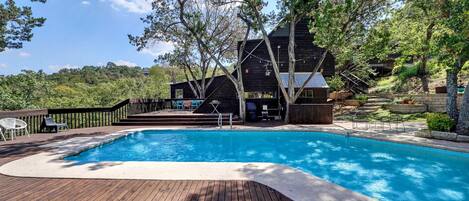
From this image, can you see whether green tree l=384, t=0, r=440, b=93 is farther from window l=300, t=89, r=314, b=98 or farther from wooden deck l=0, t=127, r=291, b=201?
wooden deck l=0, t=127, r=291, b=201

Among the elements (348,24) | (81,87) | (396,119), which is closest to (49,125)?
(348,24)

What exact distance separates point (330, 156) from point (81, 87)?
39.7 m

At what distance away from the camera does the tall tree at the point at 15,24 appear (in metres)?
14.6

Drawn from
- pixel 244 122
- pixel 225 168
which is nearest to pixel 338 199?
pixel 225 168

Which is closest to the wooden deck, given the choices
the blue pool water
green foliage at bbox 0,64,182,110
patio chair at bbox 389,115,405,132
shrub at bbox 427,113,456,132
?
the blue pool water

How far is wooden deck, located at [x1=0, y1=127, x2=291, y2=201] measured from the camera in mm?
3401

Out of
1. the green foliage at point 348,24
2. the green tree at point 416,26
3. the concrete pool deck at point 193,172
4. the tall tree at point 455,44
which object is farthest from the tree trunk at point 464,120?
the concrete pool deck at point 193,172

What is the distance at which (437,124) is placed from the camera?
26.3 feet

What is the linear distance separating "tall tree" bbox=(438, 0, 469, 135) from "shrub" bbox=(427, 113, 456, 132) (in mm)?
240

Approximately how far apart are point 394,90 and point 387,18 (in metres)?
6.94

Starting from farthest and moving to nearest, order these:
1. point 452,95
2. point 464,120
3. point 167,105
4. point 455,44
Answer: point 167,105 → point 452,95 → point 464,120 → point 455,44

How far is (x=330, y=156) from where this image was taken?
23.4ft

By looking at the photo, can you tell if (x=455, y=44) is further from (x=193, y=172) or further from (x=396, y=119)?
(x=193, y=172)

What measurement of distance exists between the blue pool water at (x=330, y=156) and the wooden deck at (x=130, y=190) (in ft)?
5.44
